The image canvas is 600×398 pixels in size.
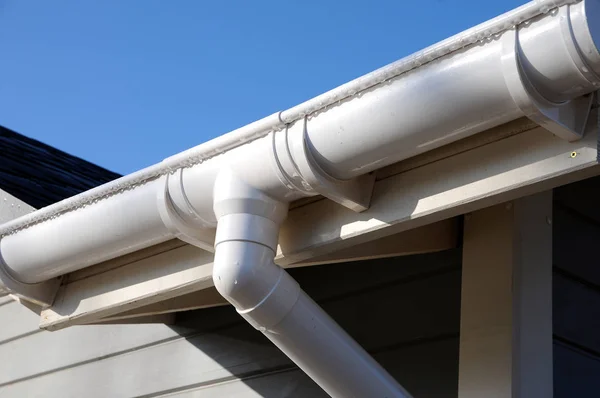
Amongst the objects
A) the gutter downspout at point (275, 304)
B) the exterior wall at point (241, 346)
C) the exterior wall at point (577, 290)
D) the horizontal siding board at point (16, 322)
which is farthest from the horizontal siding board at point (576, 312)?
the horizontal siding board at point (16, 322)

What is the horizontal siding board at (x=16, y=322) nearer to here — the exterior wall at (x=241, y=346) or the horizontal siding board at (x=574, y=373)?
the exterior wall at (x=241, y=346)

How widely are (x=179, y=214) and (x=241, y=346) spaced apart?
0.95 m

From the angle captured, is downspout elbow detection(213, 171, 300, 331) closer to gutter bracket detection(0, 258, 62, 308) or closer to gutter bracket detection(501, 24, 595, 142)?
gutter bracket detection(501, 24, 595, 142)

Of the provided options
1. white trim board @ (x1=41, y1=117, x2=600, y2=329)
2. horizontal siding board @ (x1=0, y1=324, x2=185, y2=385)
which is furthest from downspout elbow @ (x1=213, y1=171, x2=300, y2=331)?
horizontal siding board @ (x1=0, y1=324, x2=185, y2=385)

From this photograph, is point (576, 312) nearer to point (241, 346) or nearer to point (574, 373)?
point (574, 373)

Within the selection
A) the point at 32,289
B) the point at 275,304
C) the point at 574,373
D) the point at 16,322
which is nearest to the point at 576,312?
the point at 574,373

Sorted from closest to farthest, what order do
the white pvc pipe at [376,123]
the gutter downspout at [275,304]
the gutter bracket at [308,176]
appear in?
the white pvc pipe at [376,123]
the gutter bracket at [308,176]
the gutter downspout at [275,304]

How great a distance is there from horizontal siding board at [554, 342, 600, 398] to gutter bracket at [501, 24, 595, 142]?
80 centimetres

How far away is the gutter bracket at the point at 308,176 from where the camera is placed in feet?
→ 6.29

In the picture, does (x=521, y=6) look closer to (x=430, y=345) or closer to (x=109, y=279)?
(x=430, y=345)

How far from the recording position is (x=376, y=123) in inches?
71.4

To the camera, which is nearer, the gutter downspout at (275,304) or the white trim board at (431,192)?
the white trim board at (431,192)

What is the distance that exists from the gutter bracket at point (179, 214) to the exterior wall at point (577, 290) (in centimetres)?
91

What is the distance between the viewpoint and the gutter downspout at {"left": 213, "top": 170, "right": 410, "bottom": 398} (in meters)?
2.02
